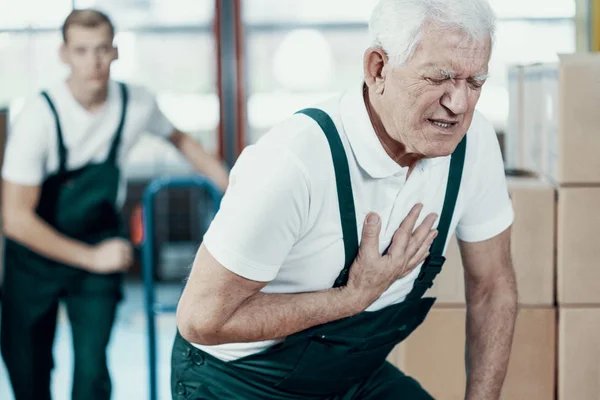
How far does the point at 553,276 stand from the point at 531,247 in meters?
0.08

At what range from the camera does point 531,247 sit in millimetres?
2039

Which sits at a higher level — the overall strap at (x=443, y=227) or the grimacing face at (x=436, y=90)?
the grimacing face at (x=436, y=90)

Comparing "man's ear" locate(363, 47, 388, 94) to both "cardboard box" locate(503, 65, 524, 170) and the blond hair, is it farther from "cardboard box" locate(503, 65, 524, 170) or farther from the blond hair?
the blond hair

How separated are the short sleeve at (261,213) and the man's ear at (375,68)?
0.19 m

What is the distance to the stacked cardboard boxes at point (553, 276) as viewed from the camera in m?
1.96

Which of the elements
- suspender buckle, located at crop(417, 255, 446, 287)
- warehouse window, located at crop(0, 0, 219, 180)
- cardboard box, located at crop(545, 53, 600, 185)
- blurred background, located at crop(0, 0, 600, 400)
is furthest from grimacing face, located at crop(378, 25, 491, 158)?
warehouse window, located at crop(0, 0, 219, 180)

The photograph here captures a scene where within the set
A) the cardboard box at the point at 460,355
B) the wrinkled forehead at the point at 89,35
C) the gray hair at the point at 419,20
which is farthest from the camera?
the wrinkled forehead at the point at 89,35

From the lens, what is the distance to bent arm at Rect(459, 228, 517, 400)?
1.68 m

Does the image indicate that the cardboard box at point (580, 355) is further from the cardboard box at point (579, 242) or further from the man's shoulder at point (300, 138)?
the man's shoulder at point (300, 138)

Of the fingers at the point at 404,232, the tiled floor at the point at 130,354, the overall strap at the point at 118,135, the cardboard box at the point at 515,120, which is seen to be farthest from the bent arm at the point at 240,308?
the tiled floor at the point at 130,354

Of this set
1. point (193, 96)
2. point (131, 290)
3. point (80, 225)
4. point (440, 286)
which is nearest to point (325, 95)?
point (193, 96)

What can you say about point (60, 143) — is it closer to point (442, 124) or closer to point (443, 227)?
point (443, 227)

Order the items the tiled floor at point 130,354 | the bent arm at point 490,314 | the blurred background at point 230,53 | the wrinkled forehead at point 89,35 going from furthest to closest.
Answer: the blurred background at point 230,53 → the tiled floor at point 130,354 → the wrinkled forehead at point 89,35 → the bent arm at point 490,314

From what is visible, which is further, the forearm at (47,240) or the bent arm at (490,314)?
the forearm at (47,240)
